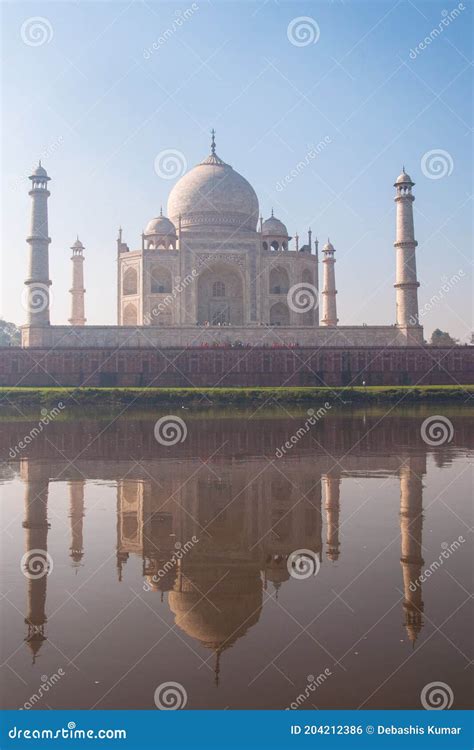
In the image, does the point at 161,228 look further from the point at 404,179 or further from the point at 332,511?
the point at 332,511

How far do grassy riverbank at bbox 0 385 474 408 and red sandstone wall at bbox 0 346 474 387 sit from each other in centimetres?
493

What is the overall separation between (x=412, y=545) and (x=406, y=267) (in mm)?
28119

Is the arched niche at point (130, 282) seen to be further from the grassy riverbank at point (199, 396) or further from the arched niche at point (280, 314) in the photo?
the grassy riverbank at point (199, 396)

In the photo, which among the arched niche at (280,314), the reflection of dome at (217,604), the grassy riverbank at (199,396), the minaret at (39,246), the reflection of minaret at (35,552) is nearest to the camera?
the reflection of dome at (217,604)

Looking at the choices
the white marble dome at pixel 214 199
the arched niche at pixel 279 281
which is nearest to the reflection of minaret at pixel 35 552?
the arched niche at pixel 279 281

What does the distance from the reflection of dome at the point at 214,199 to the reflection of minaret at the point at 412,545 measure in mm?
29723

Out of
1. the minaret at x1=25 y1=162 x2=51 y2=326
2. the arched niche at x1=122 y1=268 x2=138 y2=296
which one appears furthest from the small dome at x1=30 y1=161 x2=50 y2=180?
the arched niche at x1=122 y1=268 x2=138 y2=296

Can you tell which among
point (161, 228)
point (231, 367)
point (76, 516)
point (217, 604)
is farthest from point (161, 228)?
point (217, 604)

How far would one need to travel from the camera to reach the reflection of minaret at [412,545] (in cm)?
513

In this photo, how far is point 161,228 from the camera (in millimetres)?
38562

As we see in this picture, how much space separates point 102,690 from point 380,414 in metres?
17.8

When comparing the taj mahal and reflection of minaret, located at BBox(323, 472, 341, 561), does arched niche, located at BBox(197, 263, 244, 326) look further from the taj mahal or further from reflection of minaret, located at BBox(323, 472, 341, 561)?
reflection of minaret, located at BBox(323, 472, 341, 561)

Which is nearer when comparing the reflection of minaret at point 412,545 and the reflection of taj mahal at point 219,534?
the reflection of minaret at point 412,545

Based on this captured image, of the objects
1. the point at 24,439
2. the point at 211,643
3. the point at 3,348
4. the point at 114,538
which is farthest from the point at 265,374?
the point at 211,643
